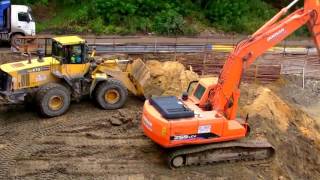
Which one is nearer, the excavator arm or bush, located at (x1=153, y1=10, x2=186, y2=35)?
the excavator arm

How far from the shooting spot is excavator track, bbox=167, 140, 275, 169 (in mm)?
16317

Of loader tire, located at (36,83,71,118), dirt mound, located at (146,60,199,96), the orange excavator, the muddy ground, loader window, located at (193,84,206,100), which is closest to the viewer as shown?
the orange excavator

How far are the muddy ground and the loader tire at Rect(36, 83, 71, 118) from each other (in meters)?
0.30

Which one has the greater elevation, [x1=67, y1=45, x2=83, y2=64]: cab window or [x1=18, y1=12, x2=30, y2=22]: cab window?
[x1=18, y1=12, x2=30, y2=22]: cab window

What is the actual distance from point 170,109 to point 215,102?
1589 mm

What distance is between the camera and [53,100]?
732 inches

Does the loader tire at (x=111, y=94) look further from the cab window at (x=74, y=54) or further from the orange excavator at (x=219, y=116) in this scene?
the orange excavator at (x=219, y=116)

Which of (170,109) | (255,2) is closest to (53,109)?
(170,109)

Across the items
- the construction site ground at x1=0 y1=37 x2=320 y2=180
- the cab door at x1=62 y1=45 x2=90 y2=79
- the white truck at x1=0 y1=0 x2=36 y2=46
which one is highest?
the white truck at x1=0 y1=0 x2=36 y2=46

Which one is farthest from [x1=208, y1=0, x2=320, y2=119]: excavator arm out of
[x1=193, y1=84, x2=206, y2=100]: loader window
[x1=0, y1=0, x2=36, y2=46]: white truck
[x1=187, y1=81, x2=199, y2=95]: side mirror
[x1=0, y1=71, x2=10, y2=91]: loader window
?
[x1=0, y1=0, x2=36, y2=46]: white truck

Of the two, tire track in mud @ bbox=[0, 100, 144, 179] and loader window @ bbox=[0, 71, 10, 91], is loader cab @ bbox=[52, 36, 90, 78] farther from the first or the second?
loader window @ bbox=[0, 71, 10, 91]

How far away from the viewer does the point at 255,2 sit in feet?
117

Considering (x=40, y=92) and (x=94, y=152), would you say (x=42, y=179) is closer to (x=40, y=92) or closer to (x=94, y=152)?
(x=94, y=152)

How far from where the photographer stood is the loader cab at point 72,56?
18891mm
